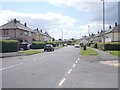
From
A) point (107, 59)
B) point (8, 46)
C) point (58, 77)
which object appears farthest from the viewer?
point (8, 46)

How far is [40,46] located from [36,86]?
70.5 m

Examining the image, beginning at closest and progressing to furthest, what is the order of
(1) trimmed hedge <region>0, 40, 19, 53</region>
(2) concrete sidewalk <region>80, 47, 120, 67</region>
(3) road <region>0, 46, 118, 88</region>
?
(3) road <region>0, 46, 118, 88</region>
(2) concrete sidewalk <region>80, 47, 120, 67</region>
(1) trimmed hedge <region>0, 40, 19, 53</region>

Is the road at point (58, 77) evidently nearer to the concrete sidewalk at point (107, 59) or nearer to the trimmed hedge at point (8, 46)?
the concrete sidewalk at point (107, 59)

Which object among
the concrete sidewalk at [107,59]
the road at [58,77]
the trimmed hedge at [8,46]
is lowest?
the concrete sidewalk at [107,59]

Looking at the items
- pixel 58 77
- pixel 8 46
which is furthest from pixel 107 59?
pixel 8 46

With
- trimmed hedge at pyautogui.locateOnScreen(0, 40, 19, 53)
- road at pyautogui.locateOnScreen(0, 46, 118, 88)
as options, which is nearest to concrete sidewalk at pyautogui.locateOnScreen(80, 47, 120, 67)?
road at pyautogui.locateOnScreen(0, 46, 118, 88)

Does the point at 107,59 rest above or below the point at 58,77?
below

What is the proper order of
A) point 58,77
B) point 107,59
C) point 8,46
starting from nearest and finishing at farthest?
point 58,77
point 107,59
point 8,46

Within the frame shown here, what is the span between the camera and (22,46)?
6250 centimetres

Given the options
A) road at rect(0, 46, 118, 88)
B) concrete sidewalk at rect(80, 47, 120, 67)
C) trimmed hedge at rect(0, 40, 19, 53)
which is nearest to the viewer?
road at rect(0, 46, 118, 88)

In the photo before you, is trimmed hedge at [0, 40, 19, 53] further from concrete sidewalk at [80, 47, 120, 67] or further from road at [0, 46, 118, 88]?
road at [0, 46, 118, 88]

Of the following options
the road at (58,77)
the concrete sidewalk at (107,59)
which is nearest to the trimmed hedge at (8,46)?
the concrete sidewalk at (107,59)

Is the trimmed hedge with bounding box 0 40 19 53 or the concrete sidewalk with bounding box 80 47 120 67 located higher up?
the trimmed hedge with bounding box 0 40 19 53

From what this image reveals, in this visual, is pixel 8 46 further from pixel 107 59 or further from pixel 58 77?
pixel 58 77
